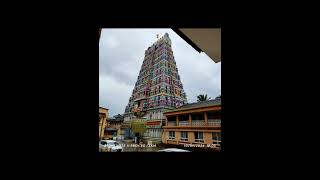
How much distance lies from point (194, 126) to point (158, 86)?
7.12 m

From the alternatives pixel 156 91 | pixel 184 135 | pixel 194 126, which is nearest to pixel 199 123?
pixel 194 126

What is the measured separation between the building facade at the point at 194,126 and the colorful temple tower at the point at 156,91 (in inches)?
54.6

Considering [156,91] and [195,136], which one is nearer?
[195,136]

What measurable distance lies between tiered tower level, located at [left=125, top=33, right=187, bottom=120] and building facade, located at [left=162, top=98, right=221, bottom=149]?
225 cm

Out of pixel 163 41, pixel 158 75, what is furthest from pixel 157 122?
pixel 163 41

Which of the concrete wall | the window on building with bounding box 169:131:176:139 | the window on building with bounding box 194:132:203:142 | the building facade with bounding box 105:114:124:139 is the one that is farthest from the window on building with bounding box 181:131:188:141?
the building facade with bounding box 105:114:124:139

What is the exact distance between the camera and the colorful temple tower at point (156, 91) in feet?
50.5

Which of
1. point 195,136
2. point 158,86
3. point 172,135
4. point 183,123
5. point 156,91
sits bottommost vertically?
point 172,135

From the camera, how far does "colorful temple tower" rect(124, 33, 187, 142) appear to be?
606 inches

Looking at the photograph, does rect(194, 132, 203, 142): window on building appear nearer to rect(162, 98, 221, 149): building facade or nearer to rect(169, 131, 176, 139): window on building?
rect(162, 98, 221, 149): building facade

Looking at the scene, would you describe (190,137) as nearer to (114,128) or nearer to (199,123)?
(199,123)

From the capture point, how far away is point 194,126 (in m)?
10.6
